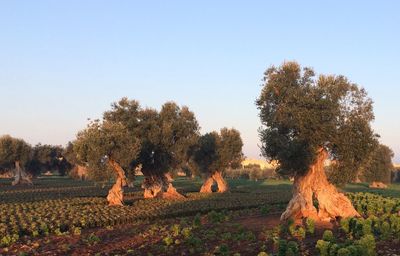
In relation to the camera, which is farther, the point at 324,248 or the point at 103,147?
the point at 103,147

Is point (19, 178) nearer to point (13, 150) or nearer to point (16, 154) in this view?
point (16, 154)

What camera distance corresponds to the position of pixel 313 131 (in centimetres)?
2681

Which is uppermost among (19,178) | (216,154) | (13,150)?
(13,150)

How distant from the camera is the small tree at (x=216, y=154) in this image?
68.4 m

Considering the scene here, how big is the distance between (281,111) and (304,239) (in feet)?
29.5

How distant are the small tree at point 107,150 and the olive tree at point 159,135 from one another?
4827mm

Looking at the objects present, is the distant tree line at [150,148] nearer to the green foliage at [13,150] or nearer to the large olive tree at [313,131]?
the large olive tree at [313,131]

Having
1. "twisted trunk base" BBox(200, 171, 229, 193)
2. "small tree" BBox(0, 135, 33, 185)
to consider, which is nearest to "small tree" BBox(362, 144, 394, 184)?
"twisted trunk base" BBox(200, 171, 229, 193)

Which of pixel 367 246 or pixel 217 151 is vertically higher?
pixel 217 151

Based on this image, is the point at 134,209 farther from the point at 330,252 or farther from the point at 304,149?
the point at 330,252

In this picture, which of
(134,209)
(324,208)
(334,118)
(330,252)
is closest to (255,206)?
(134,209)

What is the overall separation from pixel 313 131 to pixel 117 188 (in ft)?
82.3

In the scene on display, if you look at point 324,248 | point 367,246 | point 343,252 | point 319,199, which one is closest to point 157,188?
point 319,199

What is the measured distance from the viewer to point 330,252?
51.4ft
